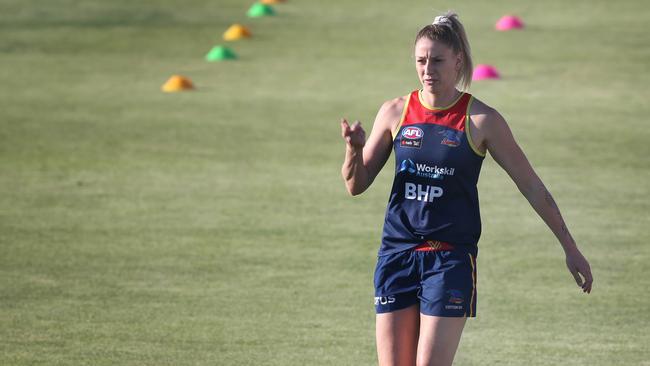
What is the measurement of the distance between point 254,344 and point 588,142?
7.67m

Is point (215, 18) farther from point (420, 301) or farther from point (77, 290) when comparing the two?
point (420, 301)

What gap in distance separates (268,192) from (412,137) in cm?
676

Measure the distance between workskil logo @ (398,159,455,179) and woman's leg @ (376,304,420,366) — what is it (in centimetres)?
61

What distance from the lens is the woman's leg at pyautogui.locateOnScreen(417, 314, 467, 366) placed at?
18.1 feet

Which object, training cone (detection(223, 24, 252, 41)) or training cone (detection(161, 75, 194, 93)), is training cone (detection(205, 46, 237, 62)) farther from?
training cone (detection(161, 75, 194, 93))

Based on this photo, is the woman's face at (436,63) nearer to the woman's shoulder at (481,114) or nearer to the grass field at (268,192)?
the woman's shoulder at (481,114)

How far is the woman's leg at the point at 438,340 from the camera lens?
553 centimetres

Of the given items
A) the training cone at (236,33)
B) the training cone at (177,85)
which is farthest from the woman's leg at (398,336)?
the training cone at (236,33)

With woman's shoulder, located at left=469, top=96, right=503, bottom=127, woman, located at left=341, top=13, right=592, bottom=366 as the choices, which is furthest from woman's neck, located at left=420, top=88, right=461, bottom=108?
woman's shoulder, located at left=469, top=96, right=503, bottom=127

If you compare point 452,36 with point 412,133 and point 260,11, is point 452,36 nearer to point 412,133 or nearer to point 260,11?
point 412,133

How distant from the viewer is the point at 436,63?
18.8 ft

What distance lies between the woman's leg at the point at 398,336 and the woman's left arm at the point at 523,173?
2.45ft

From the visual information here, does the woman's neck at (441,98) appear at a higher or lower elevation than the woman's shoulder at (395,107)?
higher

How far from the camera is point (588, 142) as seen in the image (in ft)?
48.0
